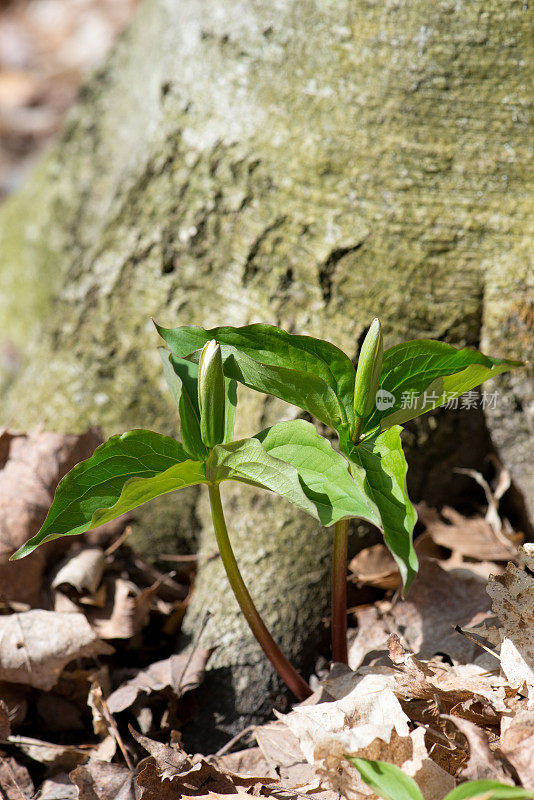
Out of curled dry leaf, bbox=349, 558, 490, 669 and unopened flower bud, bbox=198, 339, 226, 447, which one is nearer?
unopened flower bud, bbox=198, 339, 226, 447

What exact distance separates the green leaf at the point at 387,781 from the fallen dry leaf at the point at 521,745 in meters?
0.18

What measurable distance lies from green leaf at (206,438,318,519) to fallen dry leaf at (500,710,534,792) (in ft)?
1.59

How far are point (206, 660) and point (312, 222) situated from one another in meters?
1.10

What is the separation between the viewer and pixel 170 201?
73.3 inches

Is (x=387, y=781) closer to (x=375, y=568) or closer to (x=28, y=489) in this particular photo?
(x=375, y=568)

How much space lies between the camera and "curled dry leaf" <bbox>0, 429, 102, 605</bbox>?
1.61 meters

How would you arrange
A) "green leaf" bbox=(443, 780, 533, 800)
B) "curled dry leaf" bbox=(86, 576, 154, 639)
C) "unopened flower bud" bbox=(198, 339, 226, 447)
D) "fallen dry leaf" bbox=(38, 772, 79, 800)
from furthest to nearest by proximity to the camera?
"curled dry leaf" bbox=(86, 576, 154, 639) → "fallen dry leaf" bbox=(38, 772, 79, 800) → "unopened flower bud" bbox=(198, 339, 226, 447) → "green leaf" bbox=(443, 780, 533, 800)

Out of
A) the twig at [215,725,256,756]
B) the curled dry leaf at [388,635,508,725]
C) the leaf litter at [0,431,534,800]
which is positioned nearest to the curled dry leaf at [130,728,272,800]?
the leaf litter at [0,431,534,800]

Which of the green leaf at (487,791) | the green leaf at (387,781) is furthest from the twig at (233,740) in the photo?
the green leaf at (487,791)

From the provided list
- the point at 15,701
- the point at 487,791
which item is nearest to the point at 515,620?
the point at 487,791

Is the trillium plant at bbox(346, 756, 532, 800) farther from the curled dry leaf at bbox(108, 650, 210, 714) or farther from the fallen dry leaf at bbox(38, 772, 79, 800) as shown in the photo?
the fallen dry leaf at bbox(38, 772, 79, 800)

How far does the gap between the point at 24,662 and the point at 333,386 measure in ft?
3.06

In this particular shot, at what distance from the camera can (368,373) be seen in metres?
1.11

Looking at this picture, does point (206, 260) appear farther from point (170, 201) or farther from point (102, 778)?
point (102, 778)
